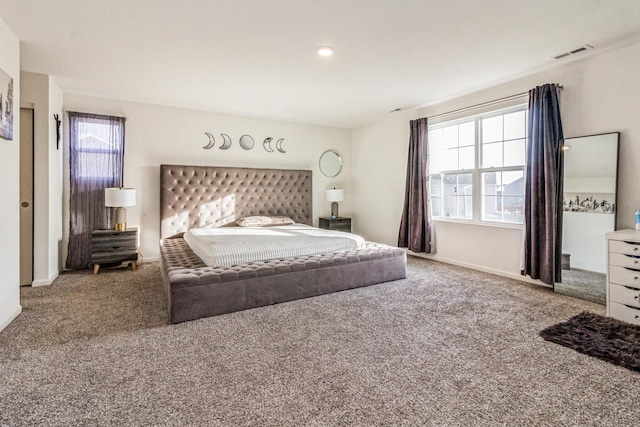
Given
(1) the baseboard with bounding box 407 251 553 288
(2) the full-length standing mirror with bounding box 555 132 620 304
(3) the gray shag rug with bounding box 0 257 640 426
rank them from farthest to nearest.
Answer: (1) the baseboard with bounding box 407 251 553 288, (2) the full-length standing mirror with bounding box 555 132 620 304, (3) the gray shag rug with bounding box 0 257 640 426

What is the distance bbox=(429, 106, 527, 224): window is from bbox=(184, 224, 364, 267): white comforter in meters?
1.82

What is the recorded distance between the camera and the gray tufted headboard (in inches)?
193

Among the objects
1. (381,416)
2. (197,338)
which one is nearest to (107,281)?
(197,338)

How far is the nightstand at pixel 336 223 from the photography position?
20.2 feet

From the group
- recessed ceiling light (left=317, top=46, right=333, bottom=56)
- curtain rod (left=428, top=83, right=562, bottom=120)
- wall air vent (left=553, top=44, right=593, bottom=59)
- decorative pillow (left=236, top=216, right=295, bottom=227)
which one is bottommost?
decorative pillow (left=236, top=216, right=295, bottom=227)

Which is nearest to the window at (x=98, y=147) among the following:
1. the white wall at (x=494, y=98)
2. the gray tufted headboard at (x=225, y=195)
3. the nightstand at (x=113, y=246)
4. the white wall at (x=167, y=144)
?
the white wall at (x=167, y=144)

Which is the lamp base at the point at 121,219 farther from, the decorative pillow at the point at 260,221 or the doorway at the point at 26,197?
the decorative pillow at the point at 260,221

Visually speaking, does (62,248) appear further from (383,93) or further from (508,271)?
(508,271)

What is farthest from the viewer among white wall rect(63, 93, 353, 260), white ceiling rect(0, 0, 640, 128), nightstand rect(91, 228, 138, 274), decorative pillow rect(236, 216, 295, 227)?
decorative pillow rect(236, 216, 295, 227)

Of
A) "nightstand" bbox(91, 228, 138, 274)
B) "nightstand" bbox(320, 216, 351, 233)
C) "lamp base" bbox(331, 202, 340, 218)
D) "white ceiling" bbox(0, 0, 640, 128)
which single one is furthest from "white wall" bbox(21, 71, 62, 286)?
"lamp base" bbox(331, 202, 340, 218)

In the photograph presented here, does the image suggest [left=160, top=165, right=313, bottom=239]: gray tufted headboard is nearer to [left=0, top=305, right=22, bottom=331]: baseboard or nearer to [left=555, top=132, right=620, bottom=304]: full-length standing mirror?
[left=0, top=305, right=22, bottom=331]: baseboard

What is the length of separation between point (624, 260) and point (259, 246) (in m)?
3.26

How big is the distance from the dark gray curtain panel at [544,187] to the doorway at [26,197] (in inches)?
226

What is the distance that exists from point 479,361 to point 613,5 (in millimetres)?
2788
